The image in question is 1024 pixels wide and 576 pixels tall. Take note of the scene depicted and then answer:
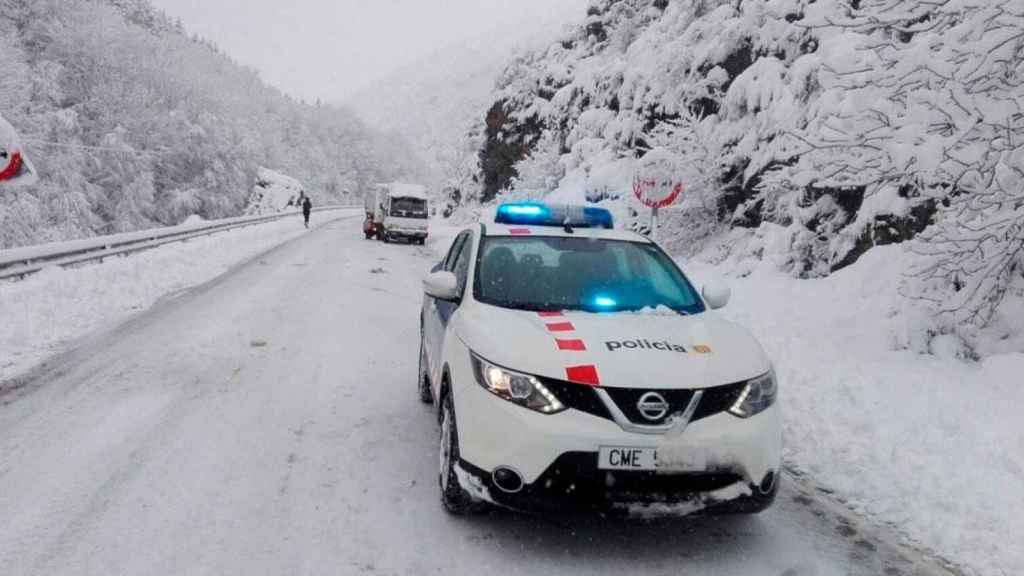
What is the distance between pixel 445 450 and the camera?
4.09m

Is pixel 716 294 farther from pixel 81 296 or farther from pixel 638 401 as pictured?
pixel 81 296

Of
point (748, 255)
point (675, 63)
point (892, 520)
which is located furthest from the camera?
point (675, 63)

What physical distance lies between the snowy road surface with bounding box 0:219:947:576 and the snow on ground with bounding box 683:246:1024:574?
1.26ft

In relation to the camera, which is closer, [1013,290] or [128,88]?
[1013,290]

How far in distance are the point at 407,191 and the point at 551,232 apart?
1001 inches

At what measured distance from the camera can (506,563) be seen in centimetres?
351

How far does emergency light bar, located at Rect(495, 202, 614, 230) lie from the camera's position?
5512 mm

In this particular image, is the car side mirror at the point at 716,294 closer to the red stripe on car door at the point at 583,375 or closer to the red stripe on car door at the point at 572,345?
the red stripe on car door at the point at 572,345

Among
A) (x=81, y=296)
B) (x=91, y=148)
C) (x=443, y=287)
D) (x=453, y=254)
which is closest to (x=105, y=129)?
(x=91, y=148)

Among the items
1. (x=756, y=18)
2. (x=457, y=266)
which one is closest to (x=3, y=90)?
(x=756, y=18)

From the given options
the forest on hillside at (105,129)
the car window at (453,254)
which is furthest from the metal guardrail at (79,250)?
the forest on hillside at (105,129)

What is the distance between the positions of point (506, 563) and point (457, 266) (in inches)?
106

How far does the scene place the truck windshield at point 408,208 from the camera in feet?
96.4

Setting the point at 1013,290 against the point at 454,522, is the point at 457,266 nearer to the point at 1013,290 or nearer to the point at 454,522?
the point at 454,522
